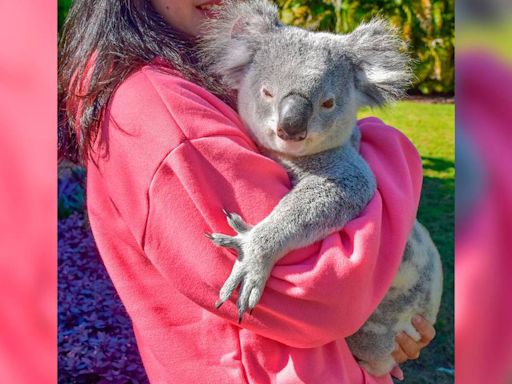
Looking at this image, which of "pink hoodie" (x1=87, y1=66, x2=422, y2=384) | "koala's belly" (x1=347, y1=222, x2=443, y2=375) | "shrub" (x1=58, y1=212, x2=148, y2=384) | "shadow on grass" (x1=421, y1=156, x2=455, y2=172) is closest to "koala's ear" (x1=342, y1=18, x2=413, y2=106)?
"pink hoodie" (x1=87, y1=66, x2=422, y2=384)

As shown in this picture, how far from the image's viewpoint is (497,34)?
3.37 feet

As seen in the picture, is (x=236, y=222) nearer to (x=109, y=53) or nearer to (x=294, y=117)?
(x=294, y=117)

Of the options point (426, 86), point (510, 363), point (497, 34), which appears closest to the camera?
point (497, 34)

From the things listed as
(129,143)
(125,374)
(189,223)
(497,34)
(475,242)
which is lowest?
(125,374)

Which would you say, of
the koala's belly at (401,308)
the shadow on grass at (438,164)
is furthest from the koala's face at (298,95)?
the shadow on grass at (438,164)

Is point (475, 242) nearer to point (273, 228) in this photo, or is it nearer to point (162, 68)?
point (273, 228)

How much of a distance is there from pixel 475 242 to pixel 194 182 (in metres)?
0.47

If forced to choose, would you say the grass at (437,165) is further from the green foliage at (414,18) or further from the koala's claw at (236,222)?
the koala's claw at (236,222)

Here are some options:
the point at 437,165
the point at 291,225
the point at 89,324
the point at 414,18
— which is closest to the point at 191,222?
the point at 291,225

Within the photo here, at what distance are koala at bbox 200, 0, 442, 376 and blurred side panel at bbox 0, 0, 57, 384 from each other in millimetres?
304

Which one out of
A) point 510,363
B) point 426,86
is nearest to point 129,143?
point 510,363

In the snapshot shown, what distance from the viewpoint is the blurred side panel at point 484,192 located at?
1.04 meters

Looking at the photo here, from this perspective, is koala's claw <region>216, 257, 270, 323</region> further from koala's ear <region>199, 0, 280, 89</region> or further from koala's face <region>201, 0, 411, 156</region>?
koala's ear <region>199, 0, 280, 89</region>

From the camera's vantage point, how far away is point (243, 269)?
1.06m
